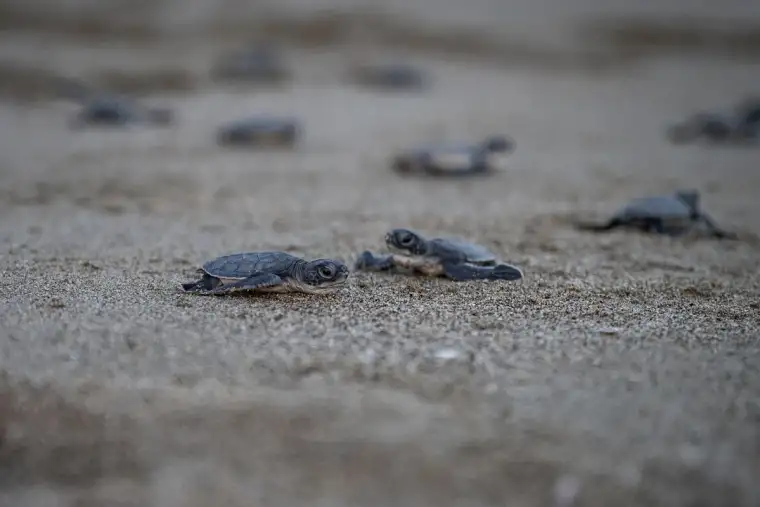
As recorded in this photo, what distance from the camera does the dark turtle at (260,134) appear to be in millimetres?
7012

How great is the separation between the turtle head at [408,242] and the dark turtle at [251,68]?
7.01 meters

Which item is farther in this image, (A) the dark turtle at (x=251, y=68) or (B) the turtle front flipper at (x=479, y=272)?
(A) the dark turtle at (x=251, y=68)

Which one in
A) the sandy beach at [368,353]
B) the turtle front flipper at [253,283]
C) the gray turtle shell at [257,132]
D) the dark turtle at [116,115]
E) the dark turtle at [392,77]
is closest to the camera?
the sandy beach at [368,353]

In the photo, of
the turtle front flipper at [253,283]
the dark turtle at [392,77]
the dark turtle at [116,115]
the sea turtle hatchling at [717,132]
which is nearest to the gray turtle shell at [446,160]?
the sea turtle hatchling at [717,132]

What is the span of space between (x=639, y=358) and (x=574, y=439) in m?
0.54

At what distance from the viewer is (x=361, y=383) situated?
232 centimetres

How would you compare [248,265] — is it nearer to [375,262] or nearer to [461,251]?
[375,262]

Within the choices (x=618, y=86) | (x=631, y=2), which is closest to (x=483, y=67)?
(x=618, y=86)

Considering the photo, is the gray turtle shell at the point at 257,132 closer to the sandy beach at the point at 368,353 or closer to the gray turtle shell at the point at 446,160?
the sandy beach at the point at 368,353

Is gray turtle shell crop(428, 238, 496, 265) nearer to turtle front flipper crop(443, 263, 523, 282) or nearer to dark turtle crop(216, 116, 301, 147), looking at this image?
turtle front flipper crop(443, 263, 523, 282)

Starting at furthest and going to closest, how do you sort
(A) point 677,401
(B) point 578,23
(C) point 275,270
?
(B) point 578,23 < (C) point 275,270 < (A) point 677,401

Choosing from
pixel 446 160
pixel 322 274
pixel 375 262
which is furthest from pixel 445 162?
pixel 322 274

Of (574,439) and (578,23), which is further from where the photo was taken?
(578,23)

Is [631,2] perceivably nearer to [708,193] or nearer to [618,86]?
[618,86]
